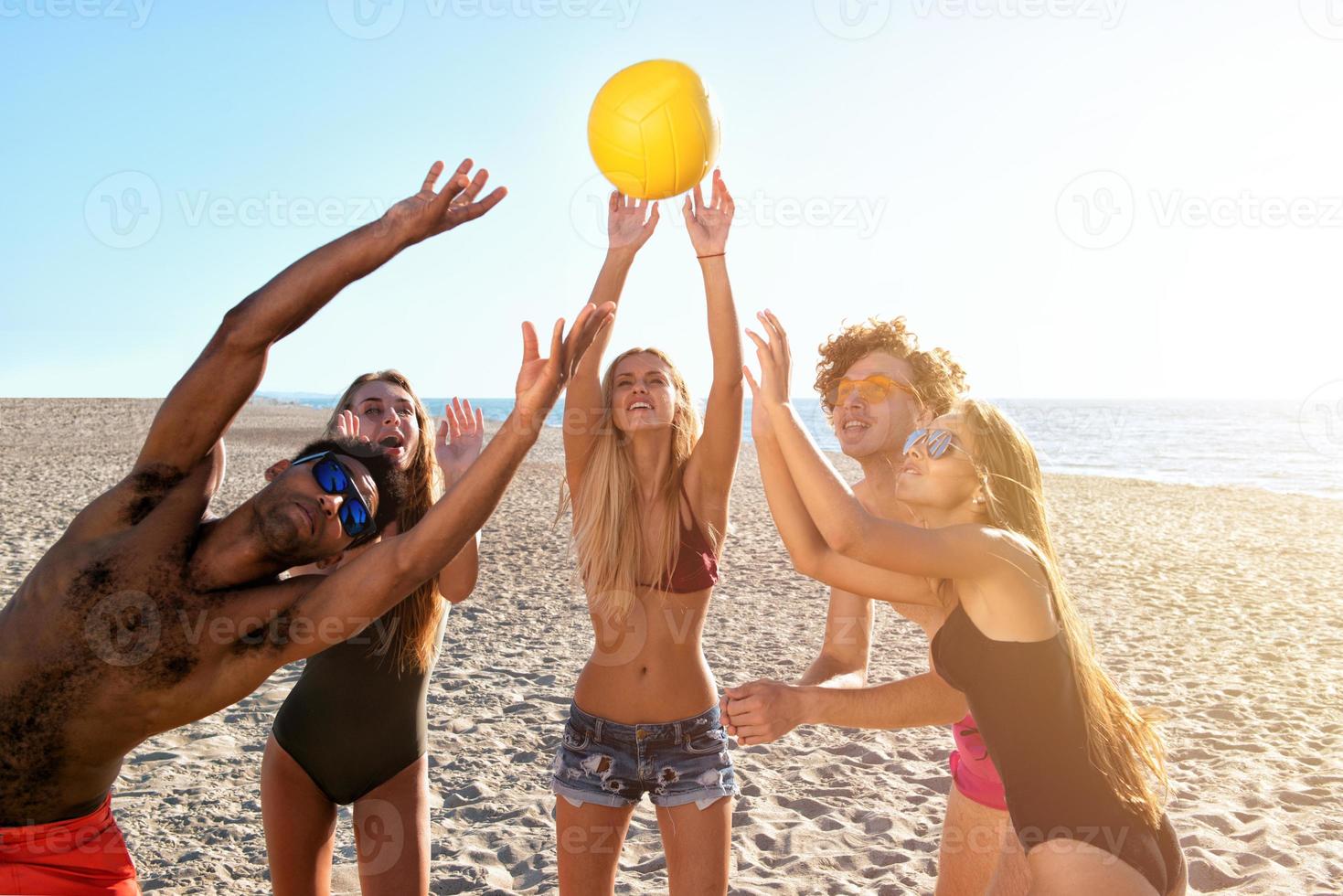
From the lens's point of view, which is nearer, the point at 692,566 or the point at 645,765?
the point at 645,765

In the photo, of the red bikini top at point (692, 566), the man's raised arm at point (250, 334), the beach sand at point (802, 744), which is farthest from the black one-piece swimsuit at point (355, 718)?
the beach sand at point (802, 744)

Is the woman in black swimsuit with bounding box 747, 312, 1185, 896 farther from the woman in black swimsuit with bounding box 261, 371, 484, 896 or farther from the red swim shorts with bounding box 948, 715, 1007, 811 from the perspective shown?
the woman in black swimsuit with bounding box 261, 371, 484, 896

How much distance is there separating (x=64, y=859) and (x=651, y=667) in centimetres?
191

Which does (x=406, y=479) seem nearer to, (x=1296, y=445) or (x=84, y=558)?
(x=84, y=558)

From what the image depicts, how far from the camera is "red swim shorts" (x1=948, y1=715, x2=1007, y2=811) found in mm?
3257

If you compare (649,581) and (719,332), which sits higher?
(719,332)

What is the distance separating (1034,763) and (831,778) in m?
4.01

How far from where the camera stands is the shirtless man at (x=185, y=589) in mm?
2217

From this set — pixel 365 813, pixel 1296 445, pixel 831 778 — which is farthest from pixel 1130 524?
pixel 1296 445

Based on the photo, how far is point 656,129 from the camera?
11.8 ft

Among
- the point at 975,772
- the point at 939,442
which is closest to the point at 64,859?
the point at 939,442

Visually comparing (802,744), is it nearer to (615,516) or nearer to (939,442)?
(615,516)

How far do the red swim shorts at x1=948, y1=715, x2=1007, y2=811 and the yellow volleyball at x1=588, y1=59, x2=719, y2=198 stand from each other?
231cm

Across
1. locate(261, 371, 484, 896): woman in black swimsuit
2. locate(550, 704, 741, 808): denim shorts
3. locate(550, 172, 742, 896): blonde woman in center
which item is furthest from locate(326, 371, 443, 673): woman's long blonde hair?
locate(550, 704, 741, 808): denim shorts
